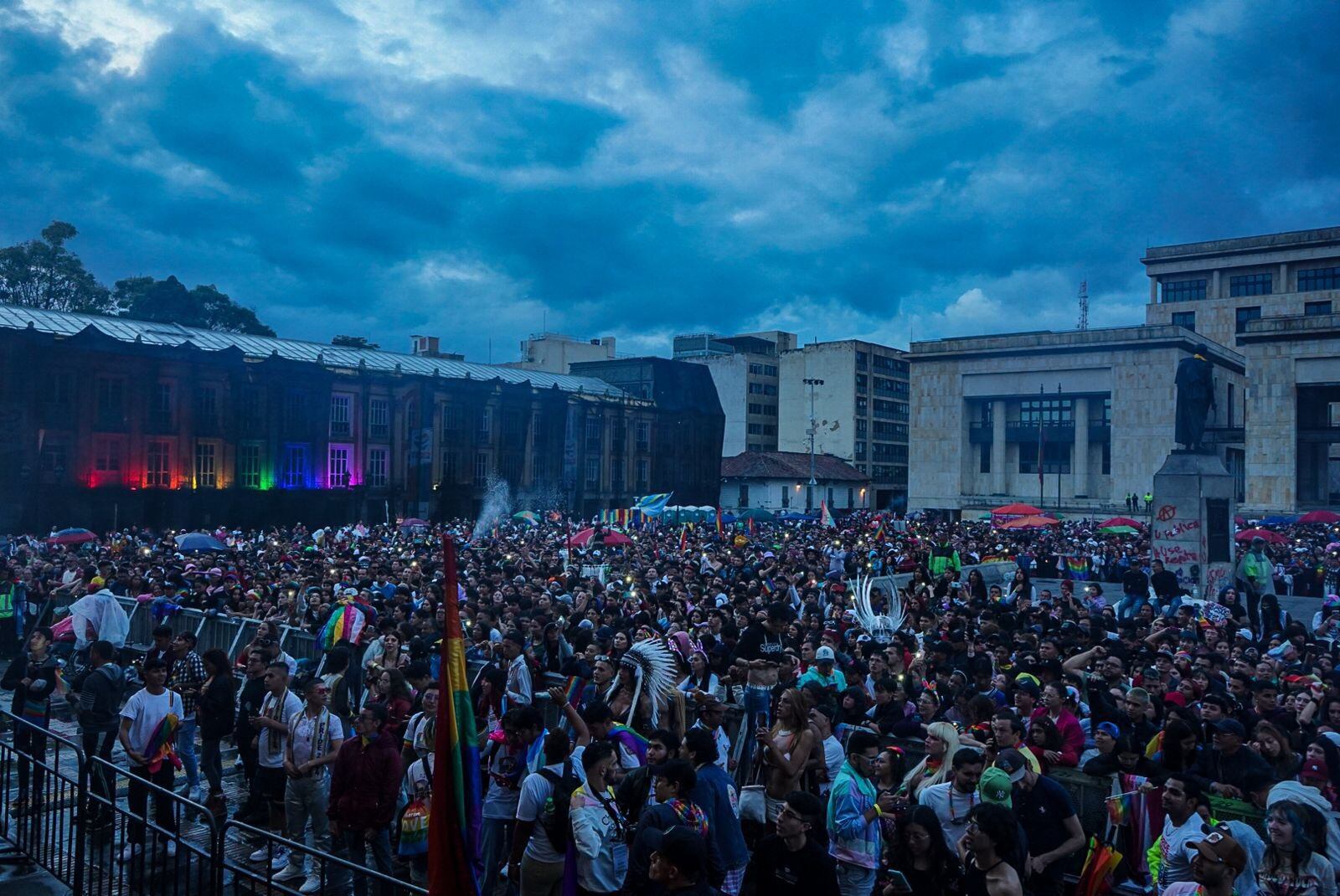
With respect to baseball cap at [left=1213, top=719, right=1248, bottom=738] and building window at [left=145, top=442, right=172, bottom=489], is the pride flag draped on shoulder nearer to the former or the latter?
baseball cap at [left=1213, top=719, right=1248, bottom=738]

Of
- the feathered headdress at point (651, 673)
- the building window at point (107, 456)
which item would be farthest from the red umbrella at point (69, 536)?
the feathered headdress at point (651, 673)

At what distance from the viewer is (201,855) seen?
6.24 metres

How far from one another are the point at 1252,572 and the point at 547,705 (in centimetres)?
1618

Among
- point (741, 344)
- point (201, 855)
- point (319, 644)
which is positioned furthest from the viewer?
point (741, 344)

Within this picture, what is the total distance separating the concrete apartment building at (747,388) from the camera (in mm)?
92250

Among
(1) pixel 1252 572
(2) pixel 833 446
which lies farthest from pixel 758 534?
(2) pixel 833 446

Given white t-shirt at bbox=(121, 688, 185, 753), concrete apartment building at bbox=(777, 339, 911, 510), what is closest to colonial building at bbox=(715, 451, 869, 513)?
concrete apartment building at bbox=(777, 339, 911, 510)

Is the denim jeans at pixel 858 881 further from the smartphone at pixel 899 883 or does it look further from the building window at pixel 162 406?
the building window at pixel 162 406

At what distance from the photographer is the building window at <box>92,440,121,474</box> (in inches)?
1757

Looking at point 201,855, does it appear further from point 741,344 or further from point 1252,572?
point 741,344

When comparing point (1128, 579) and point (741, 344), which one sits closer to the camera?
point (1128, 579)

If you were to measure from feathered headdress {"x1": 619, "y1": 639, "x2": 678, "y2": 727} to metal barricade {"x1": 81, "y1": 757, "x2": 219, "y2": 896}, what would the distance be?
10.3 feet

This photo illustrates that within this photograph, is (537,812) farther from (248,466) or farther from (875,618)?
(248,466)

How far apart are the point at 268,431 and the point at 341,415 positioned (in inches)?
190
